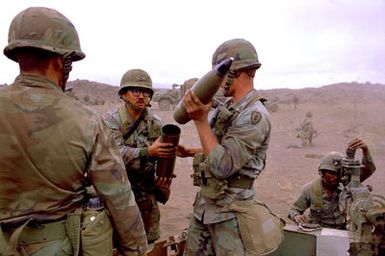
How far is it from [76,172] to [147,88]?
240 centimetres

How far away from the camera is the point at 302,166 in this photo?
13.8 meters

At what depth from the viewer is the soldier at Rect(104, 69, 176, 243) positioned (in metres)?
4.41

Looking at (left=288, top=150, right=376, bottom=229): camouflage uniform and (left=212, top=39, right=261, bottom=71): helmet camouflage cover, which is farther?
(left=288, top=150, right=376, bottom=229): camouflage uniform

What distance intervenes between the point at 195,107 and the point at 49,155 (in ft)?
3.85

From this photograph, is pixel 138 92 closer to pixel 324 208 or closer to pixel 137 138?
pixel 137 138

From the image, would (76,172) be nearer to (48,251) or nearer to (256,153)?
(48,251)

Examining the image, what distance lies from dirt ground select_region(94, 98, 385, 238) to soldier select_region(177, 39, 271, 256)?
3.74 metres

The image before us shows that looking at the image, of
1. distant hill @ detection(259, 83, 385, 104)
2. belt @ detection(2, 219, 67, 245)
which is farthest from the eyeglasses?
distant hill @ detection(259, 83, 385, 104)

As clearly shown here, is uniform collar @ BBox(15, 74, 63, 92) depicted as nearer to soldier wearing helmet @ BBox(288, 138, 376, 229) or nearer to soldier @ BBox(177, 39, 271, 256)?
soldier @ BBox(177, 39, 271, 256)

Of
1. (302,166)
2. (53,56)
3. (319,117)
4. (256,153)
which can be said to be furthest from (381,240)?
(319,117)

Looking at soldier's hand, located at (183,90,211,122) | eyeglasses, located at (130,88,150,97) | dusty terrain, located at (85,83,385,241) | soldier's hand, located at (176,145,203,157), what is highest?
eyeglasses, located at (130,88,150,97)

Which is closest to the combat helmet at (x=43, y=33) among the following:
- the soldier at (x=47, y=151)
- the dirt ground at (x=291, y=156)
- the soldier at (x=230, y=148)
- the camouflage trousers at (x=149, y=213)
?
the soldier at (x=47, y=151)

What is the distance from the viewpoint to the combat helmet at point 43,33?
241 cm

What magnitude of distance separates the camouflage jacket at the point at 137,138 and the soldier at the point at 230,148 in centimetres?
90
